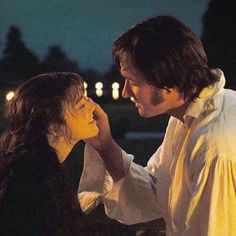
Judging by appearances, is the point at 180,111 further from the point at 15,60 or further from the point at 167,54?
the point at 15,60

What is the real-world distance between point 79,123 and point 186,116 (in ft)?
1.21

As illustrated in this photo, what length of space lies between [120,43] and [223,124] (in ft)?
1.15

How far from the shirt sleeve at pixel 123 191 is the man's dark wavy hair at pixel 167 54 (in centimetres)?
47

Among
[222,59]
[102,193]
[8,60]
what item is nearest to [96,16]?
[8,60]

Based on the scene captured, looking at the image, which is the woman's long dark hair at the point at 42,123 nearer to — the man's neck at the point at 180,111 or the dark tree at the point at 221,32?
the man's neck at the point at 180,111

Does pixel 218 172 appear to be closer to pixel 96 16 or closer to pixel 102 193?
pixel 102 193

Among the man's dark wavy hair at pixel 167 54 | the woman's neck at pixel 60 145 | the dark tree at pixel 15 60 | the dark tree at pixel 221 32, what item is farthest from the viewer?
the dark tree at pixel 15 60

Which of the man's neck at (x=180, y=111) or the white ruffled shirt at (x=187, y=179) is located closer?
the white ruffled shirt at (x=187, y=179)

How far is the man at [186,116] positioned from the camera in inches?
64.4

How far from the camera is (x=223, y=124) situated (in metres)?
1.71

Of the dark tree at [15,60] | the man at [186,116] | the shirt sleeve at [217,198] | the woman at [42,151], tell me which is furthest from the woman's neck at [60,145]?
the dark tree at [15,60]

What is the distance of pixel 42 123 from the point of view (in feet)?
6.50

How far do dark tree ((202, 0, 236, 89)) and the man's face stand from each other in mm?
11692

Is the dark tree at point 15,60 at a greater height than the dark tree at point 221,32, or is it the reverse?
the dark tree at point 221,32
